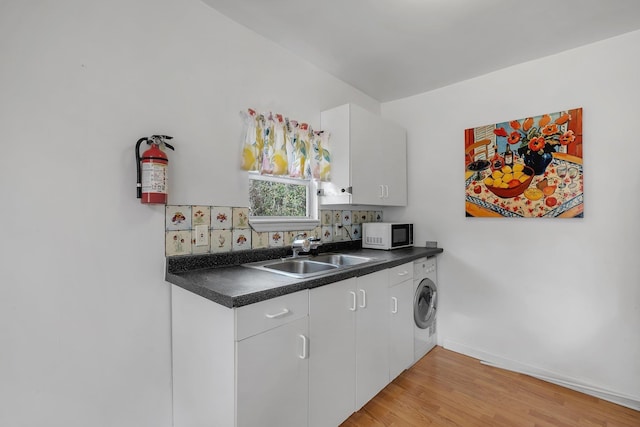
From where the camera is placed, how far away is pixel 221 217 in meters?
1.84

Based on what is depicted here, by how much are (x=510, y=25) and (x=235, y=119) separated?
191cm

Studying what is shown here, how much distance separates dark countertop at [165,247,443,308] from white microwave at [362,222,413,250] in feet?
2.21

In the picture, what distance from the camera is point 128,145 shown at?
4.82 feet

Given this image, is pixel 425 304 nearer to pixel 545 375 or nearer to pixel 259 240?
pixel 545 375

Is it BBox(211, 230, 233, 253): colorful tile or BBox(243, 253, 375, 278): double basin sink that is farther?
BBox(243, 253, 375, 278): double basin sink

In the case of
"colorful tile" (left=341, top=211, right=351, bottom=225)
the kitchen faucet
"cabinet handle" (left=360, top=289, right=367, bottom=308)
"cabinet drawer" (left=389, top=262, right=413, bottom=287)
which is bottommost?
"cabinet handle" (left=360, top=289, right=367, bottom=308)

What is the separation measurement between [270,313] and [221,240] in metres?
0.72

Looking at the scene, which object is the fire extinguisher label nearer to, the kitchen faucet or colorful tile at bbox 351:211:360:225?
the kitchen faucet

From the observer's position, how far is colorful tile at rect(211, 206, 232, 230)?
180cm

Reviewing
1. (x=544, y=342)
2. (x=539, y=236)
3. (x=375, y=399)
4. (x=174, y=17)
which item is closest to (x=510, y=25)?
(x=539, y=236)

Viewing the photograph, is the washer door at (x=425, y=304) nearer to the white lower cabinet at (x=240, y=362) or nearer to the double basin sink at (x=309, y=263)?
the double basin sink at (x=309, y=263)

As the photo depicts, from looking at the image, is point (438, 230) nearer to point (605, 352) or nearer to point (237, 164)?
point (605, 352)

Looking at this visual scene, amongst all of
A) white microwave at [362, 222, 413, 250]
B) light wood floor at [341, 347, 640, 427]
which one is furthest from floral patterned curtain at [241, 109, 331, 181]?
light wood floor at [341, 347, 640, 427]

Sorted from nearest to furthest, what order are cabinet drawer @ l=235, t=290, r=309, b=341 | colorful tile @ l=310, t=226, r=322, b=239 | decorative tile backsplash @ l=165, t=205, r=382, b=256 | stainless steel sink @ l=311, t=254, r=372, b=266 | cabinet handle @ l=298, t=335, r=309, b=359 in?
cabinet drawer @ l=235, t=290, r=309, b=341
cabinet handle @ l=298, t=335, r=309, b=359
decorative tile backsplash @ l=165, t=205, r=382, b=256
stainless steel sink @ l=311, t=254, r=372, b=266
colorful tile @ l=310, t=226, r=322, b=239
